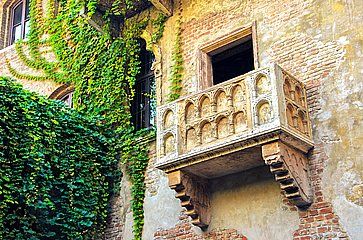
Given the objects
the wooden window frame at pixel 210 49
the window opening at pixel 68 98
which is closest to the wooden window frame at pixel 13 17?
the window opening at pixel 68 98

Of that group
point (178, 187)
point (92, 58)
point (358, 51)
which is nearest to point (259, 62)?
point (358, 51)

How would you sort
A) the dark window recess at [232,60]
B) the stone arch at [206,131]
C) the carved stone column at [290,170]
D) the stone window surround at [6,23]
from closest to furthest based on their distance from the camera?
the carved stone column at [290,170]
the stone arch at [206,131]
the dark window recess at [232,60]
the stone window surround at [6,23]

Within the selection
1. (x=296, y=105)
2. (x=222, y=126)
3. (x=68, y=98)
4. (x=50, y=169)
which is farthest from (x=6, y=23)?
(x=296, y=105)

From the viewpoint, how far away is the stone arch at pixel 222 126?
9.61 meters

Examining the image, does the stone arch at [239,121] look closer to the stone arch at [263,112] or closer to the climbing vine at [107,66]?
the stone arch at [263,112]

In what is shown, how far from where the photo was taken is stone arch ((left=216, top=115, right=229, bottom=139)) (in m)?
9.61

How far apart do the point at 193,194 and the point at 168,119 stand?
1352 millimetres

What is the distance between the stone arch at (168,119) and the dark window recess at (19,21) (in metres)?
8.01

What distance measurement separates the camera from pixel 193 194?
10.3 meters

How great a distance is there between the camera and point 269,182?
986 centimetres

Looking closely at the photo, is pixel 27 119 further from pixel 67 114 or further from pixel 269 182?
pixel 269 182

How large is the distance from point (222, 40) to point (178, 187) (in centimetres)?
304

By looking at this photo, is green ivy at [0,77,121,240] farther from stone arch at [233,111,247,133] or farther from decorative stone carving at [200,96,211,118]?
stone arch at [233,111,247,133]

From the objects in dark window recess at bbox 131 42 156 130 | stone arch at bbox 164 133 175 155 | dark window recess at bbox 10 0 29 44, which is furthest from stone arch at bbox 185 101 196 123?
dark window recess at bbox 10 0 29 44
